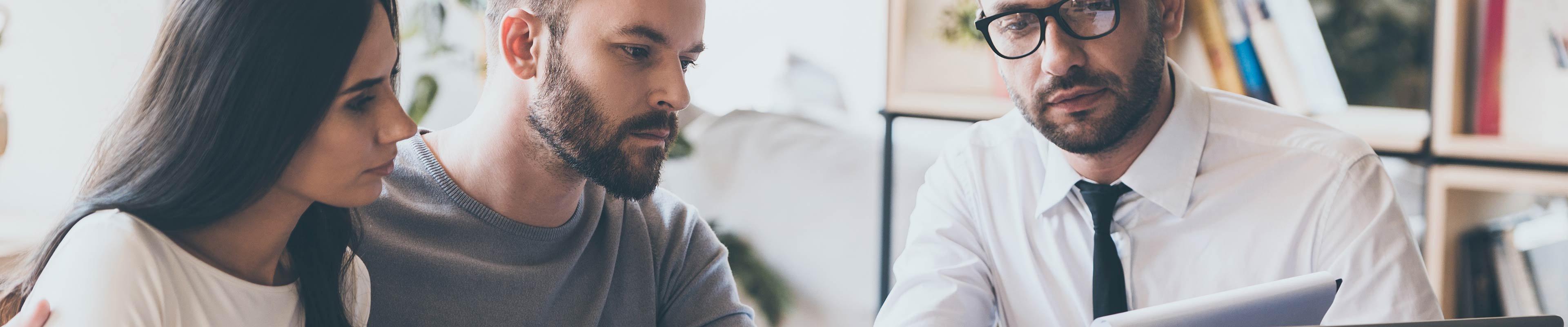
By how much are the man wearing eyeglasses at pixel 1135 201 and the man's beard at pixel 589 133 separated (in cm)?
43

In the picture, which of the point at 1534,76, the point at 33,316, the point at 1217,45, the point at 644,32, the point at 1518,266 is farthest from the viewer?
the point at 1217,45

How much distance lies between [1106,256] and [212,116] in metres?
1.15

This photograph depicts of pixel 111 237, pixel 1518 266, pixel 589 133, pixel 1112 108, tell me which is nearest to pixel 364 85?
pixel 111 237

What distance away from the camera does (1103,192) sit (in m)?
1.49

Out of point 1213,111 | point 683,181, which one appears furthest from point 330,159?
point 683,181

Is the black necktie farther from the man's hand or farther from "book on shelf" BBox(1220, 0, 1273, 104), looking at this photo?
the man's hand

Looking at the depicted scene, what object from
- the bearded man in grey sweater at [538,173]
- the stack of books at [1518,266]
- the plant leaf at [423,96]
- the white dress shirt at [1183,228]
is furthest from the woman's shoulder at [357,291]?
the stack of books at [1518,266]

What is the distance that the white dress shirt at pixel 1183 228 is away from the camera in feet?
4.47

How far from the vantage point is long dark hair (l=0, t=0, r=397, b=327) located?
91 centimetres

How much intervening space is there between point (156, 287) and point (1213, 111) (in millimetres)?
1394

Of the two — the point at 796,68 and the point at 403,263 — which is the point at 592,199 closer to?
the point at 403,263

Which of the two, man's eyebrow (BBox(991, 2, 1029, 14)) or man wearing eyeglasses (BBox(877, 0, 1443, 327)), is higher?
man's eyebrow (BBox(991, 2, 1029, 14))

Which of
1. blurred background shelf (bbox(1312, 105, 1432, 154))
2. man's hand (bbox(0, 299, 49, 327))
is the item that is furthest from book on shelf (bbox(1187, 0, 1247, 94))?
man's hand (bbox(0, 299, 49, 327))

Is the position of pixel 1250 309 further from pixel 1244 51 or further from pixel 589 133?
pixel 1244 51
